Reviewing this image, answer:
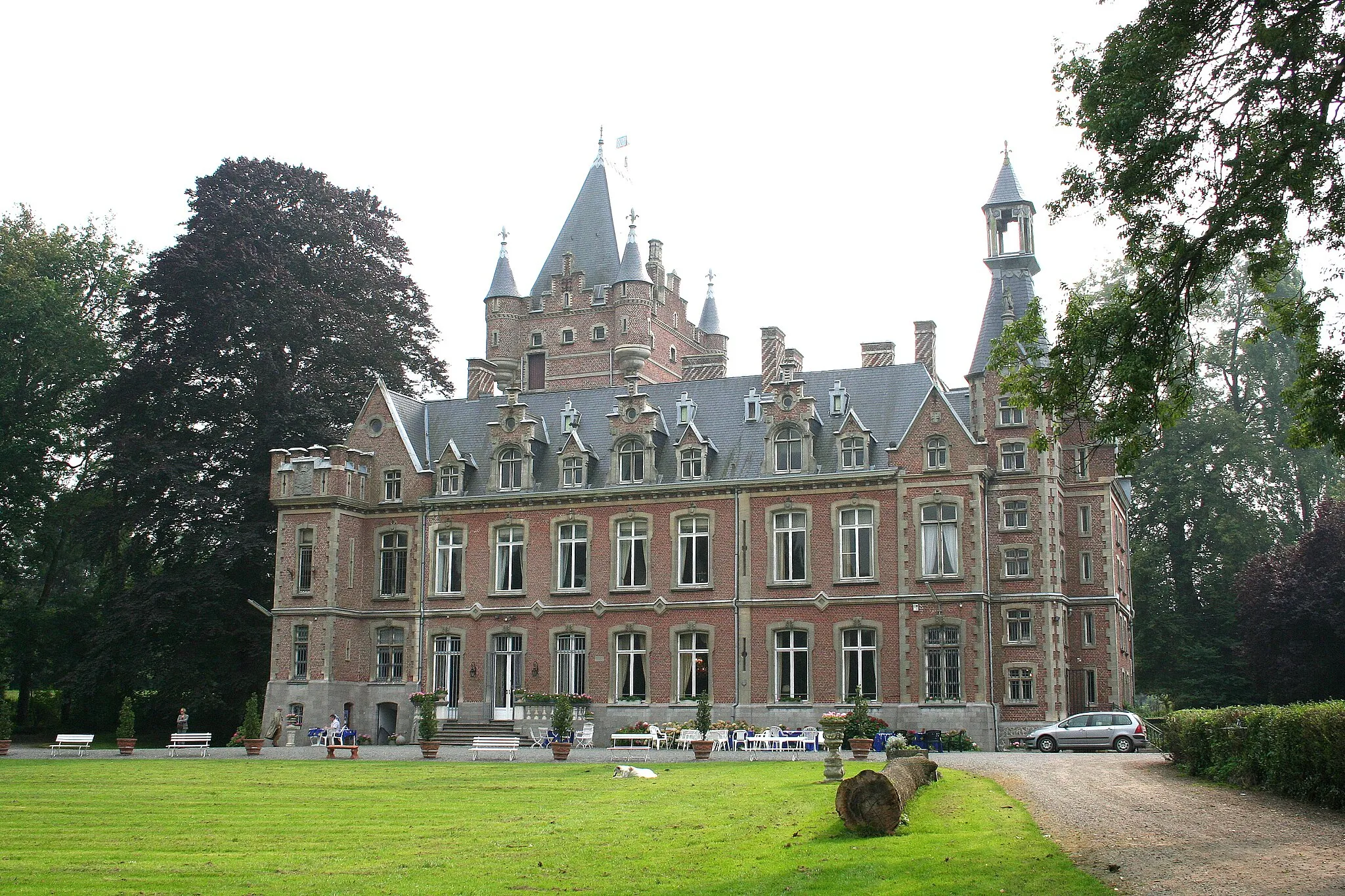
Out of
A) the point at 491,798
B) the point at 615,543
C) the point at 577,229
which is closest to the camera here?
the point at 491,798

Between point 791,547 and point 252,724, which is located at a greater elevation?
point 791,547

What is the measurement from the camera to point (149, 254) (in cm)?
4522

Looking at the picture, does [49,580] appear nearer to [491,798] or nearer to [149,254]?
[149,254]

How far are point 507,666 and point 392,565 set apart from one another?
5067mm

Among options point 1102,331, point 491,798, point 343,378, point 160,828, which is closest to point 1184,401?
point 1102,331

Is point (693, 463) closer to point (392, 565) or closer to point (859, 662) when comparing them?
point (859, 662)

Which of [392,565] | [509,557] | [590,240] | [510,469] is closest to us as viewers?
[509,557]

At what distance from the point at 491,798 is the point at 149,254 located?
103 feet

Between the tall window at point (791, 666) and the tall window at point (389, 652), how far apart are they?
11775mm

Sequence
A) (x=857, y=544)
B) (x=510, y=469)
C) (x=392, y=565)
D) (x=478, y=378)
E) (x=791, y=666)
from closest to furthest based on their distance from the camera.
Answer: (x=857, y=544), (x=791, y=666), (x=510, y=469), (x=392, y=565), (x=478, y=378)

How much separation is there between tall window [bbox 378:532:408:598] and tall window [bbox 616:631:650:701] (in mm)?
7410

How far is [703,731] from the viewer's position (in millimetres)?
31016

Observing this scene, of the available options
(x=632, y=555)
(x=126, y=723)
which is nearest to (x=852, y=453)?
(x=632, y=555)

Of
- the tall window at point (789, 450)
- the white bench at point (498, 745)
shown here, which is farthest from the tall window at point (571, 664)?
the white bench at point (498, 745)
